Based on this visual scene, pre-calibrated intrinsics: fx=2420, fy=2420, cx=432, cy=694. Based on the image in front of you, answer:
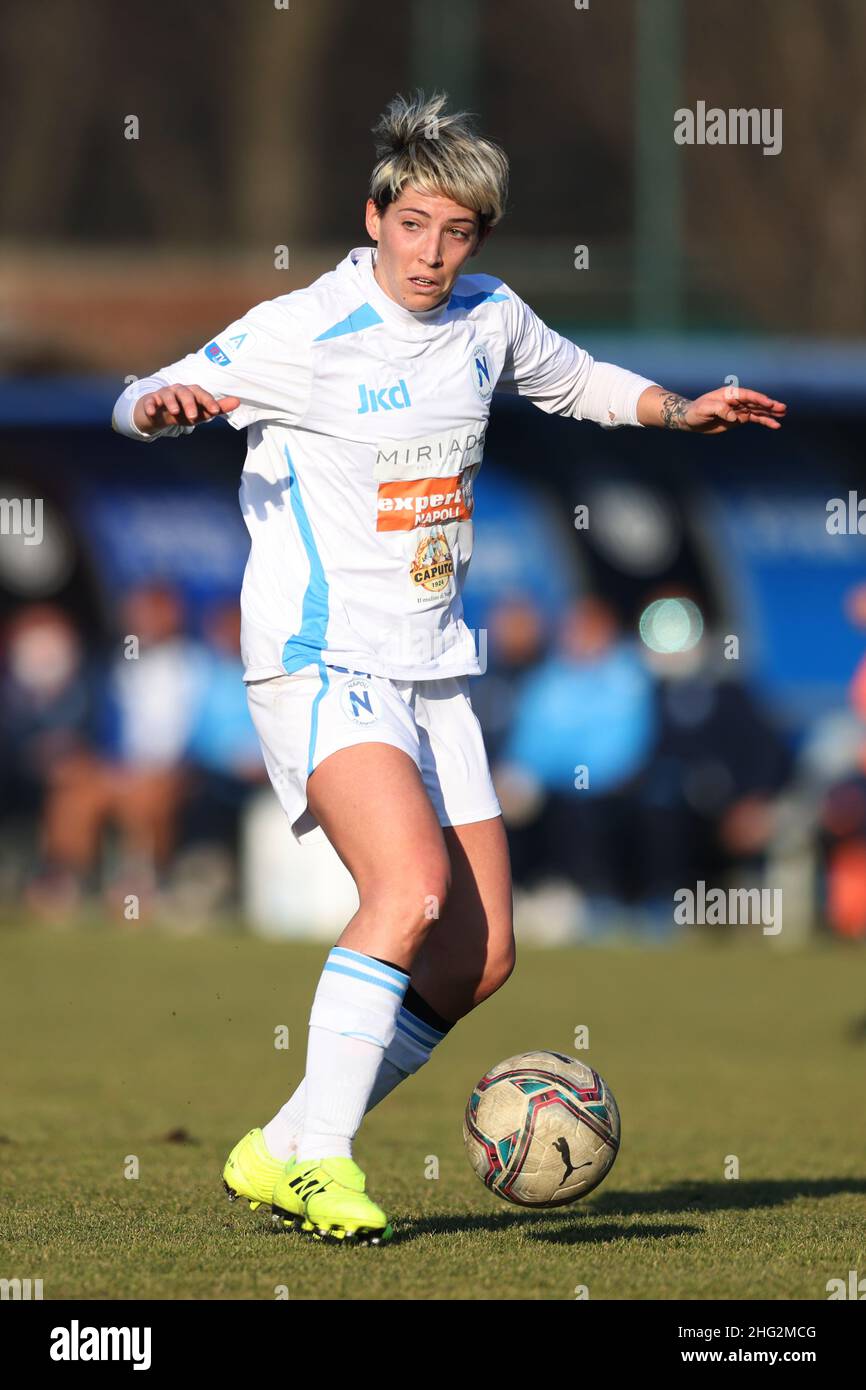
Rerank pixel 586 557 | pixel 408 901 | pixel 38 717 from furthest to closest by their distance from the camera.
Result: pixel 38 717
pixel 586 557
pixel 408 901

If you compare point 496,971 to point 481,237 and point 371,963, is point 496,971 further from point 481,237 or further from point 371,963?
point 481,237

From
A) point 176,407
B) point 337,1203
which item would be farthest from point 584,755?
point 176,407

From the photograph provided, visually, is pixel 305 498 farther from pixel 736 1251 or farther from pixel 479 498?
pixel 479 498

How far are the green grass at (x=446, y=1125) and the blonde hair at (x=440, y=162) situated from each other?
248 cm

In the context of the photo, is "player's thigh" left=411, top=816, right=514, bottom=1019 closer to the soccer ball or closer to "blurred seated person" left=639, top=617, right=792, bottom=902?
the soccer ball

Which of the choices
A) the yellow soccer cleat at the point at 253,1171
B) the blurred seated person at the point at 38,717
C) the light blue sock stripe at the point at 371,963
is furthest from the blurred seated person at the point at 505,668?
the light blue sock stripe at the point at 371,963

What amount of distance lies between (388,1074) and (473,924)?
1.44 ft

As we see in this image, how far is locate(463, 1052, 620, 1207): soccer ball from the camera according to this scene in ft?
19.7

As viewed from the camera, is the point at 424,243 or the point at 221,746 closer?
the point at 424,243

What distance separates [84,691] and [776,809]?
623 centimetres

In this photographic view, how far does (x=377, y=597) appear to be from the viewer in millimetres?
5895

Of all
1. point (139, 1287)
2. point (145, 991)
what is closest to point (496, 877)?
point (139, 1287)

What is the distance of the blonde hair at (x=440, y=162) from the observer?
5.71 meters

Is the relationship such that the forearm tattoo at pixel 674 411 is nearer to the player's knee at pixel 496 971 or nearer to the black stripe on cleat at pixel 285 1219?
the player's knee at pixel 496 971
